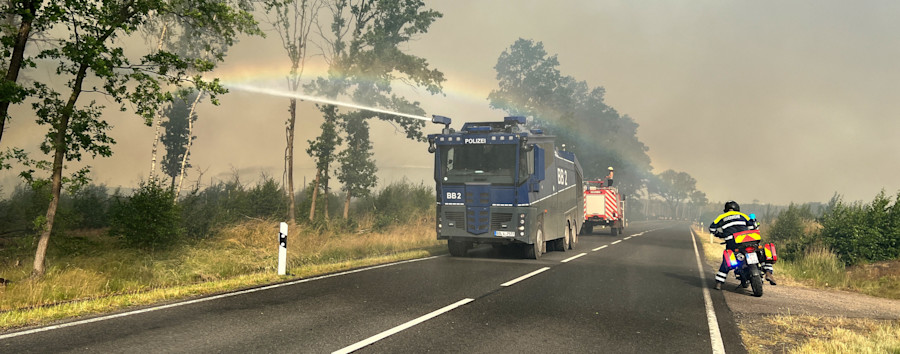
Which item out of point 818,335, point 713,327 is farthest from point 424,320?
point 818,335

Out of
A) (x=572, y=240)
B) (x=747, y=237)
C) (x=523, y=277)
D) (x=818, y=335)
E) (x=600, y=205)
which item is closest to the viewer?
(x=818, y=335)

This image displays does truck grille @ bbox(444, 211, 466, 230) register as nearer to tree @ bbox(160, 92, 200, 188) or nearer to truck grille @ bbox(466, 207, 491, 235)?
truck grille @ bbox(466, 207, 491, 235)

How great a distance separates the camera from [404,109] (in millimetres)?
26641

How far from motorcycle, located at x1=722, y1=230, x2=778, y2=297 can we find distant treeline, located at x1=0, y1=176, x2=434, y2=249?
11.6 metres

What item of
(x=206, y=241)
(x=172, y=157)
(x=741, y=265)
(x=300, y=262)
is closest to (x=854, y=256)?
(x=741, y=265)

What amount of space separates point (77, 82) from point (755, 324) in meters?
11.7

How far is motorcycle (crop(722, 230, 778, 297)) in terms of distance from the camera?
9.67 metres

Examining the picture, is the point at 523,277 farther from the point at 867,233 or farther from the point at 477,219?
the point at 867,233

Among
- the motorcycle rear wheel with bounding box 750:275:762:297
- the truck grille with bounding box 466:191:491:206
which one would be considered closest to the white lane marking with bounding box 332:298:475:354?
the motorcycle rear wheel with bounding box 750:275:762:297

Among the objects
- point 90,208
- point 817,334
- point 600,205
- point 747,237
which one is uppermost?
point 600,205

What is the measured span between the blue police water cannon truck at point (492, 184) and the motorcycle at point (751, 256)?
5231 mm

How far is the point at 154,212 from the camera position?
37.8 ft

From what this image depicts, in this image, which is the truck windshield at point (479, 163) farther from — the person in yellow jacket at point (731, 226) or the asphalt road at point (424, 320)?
the person in yellow jacket at point (731, 226)

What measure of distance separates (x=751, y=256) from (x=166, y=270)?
440 inches
